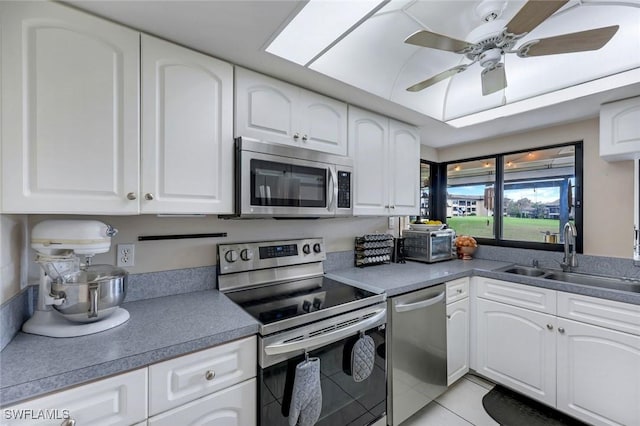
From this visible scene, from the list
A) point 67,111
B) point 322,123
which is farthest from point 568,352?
point 67,111

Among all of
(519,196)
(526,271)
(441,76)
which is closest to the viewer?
(441,76)

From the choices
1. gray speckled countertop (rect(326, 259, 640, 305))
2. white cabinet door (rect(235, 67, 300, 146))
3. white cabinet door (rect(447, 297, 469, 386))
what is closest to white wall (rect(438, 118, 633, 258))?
gray speckled countertop (rect(326, 259, 640, 305))

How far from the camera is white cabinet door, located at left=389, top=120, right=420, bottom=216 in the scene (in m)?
2.23

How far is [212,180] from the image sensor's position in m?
1.39

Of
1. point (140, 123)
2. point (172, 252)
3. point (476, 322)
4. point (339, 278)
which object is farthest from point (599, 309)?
point (140, 123)

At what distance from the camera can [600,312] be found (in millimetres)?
1655

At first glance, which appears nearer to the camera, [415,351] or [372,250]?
[415,351]

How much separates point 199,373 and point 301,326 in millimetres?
443

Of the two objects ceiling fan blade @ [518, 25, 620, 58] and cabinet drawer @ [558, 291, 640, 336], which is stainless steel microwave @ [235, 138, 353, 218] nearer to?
ceiling fan blade @ [518, 25, 620, 58]

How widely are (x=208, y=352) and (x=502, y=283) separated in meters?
2.08

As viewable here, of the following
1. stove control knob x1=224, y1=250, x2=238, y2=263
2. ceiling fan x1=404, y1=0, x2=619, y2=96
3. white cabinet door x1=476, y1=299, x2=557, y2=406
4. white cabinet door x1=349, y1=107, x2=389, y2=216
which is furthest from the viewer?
white cabinet door x1=349, y1=107, x2=389, y2=216

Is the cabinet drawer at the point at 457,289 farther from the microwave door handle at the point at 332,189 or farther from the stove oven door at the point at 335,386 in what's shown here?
the microwave door handle at the point at 332,189

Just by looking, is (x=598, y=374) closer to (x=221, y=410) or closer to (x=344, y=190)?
(x=344, y=190)

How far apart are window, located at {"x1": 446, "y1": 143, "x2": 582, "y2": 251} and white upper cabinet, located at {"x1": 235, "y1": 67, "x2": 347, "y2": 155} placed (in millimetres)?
1893
